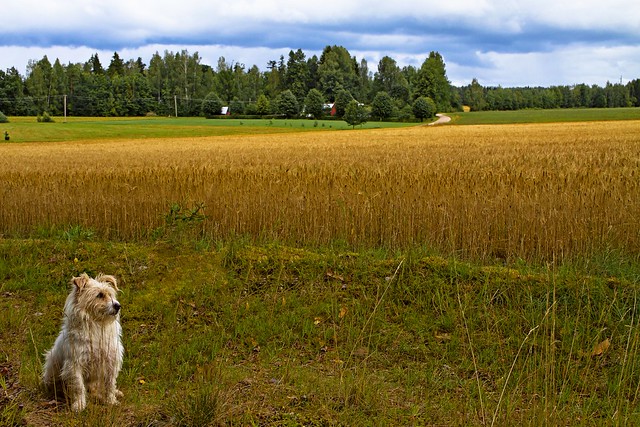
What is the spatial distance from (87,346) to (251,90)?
15830 cm

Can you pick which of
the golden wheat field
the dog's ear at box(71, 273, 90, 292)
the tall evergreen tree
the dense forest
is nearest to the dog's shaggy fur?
the dog's ear at box(71, 273, 90, 292)

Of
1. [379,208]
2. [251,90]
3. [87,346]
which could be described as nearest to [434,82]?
[251,90]

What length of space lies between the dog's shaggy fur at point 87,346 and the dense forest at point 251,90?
11494cm

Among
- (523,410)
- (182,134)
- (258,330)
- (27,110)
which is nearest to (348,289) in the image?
(258,330)

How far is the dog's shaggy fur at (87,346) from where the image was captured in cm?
512

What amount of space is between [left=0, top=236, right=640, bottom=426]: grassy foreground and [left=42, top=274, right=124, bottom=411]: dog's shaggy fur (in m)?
0.24

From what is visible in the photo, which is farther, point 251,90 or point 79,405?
point 251,90

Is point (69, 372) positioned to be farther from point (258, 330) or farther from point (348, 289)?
point (348, 289)

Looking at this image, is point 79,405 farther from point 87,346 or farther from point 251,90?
point 251,90

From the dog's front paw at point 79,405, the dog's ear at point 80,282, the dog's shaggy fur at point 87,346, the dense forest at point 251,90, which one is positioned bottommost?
the dog's front paw at point 79,405

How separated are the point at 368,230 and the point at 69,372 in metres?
5.69

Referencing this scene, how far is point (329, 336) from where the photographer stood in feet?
23.1

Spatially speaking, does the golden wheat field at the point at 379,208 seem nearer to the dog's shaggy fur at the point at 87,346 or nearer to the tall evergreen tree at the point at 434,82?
the dog's shaggy fur at the point at 87,346

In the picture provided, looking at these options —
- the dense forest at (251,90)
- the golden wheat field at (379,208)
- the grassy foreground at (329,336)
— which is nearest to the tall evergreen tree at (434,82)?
the dense forest at (251,90)
